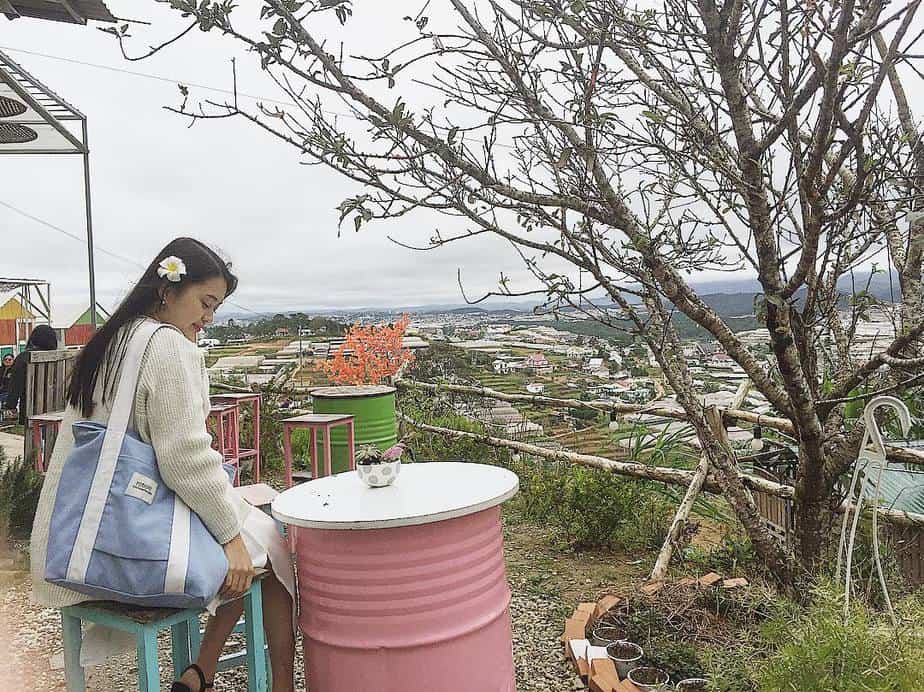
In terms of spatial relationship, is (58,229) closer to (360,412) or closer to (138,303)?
(360,412)

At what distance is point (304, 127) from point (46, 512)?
1.11m

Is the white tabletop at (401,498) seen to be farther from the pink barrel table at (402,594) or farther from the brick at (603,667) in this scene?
the brick at (603,667)

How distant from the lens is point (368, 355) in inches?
241

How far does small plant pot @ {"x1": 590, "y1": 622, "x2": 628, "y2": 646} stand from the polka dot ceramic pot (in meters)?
0.95

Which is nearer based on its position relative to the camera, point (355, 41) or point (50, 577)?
point (50, 577)

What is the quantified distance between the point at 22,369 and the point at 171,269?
13.2 ft

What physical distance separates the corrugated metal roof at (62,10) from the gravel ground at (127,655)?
8.83 feet

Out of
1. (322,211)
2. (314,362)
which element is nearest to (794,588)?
(322,211)

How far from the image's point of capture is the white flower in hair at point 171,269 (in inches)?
77.9

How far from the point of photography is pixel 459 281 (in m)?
2.04

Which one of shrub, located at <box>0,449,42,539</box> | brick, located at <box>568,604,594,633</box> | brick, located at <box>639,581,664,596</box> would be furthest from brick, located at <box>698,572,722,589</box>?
shrub, located at <box>0,449,42,539</box>

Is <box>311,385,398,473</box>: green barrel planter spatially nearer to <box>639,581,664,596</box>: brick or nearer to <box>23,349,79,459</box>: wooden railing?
<box>23,349,79,459</box>: wooden railing

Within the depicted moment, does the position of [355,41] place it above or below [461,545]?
above

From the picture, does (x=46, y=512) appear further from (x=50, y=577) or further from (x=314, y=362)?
(x=314, y=362)
